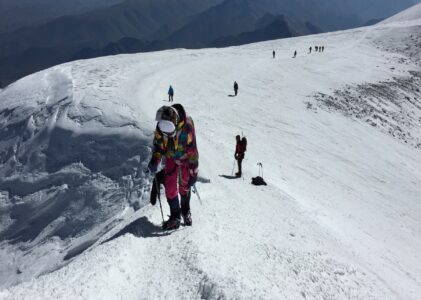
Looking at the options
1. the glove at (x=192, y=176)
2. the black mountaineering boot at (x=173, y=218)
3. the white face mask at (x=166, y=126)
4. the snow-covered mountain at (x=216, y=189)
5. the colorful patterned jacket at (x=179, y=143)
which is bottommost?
the snow-covered mountain at (x=216, y=189)

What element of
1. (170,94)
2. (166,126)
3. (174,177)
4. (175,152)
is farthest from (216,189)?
(170,94)

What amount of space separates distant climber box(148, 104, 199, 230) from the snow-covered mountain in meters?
0.73

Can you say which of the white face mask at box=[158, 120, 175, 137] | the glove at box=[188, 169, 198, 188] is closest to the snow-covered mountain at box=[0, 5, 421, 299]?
the glove at box=[188, 169, 198, 188]

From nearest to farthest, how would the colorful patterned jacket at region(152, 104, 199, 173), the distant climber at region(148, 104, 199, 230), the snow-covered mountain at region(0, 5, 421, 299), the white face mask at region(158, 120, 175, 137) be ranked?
the snow-covered mountain at region(0, 5, 421, 299) → the white face mask at region(158, 120, 175, 137) → the distant climber at region(148, 104, 199, 230) → the colorful patterned jacket at region(152, 104, 199, 173)

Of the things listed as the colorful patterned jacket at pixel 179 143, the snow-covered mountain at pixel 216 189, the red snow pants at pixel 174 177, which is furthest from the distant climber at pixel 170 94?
the colorful patterned jacket at pixel 179 143

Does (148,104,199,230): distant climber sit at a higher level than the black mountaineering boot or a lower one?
higher

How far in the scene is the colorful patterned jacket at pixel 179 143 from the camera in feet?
24.3

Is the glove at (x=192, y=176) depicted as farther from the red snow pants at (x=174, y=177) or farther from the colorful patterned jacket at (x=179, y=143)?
the colorful patterned jacket at (x=179, y=143)

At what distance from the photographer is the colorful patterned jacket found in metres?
7.40

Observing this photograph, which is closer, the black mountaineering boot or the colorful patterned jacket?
the colorful patterned jacket

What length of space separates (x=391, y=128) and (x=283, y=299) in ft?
107

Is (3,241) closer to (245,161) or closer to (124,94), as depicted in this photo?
(245,161)

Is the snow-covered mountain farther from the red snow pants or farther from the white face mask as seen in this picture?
the white face mask

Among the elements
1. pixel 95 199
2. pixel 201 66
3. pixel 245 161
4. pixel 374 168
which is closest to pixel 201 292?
pixel 95 199
